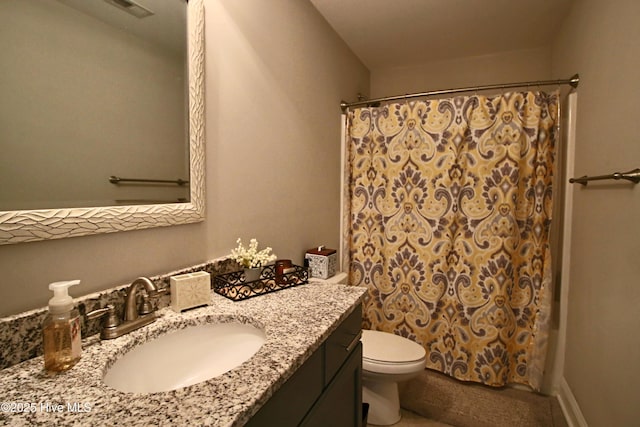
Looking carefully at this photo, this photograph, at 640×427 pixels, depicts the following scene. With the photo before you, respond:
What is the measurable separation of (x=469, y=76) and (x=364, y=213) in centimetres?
154

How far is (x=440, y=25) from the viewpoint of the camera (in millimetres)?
2213

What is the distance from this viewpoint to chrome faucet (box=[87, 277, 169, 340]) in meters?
0.83

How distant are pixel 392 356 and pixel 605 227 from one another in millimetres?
1131

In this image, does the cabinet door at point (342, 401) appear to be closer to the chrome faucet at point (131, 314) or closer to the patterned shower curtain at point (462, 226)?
the chrome faucet at point (131, 314)

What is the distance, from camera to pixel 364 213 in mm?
2355

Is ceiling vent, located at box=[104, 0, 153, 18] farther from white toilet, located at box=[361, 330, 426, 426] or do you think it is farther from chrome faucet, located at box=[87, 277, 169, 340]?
white toilet, located at box=[361, 330, 426, 426]

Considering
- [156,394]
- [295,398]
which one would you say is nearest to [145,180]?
[156,394]

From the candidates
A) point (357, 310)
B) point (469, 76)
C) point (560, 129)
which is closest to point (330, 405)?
point (357, 310)

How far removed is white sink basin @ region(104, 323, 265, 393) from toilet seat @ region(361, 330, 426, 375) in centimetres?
92

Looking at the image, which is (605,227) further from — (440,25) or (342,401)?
(440,25)

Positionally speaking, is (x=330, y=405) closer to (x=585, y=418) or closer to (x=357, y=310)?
(x=357, y=310)

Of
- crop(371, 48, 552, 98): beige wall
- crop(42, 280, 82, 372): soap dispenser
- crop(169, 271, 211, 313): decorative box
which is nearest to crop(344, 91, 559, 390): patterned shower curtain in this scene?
crop(371, 48, 552, 98): beige wall

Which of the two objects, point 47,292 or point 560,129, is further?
point 560,129

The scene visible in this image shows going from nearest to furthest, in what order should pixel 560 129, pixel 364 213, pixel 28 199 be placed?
pixel 28 199, pixel 560 129, pixel 364 213
